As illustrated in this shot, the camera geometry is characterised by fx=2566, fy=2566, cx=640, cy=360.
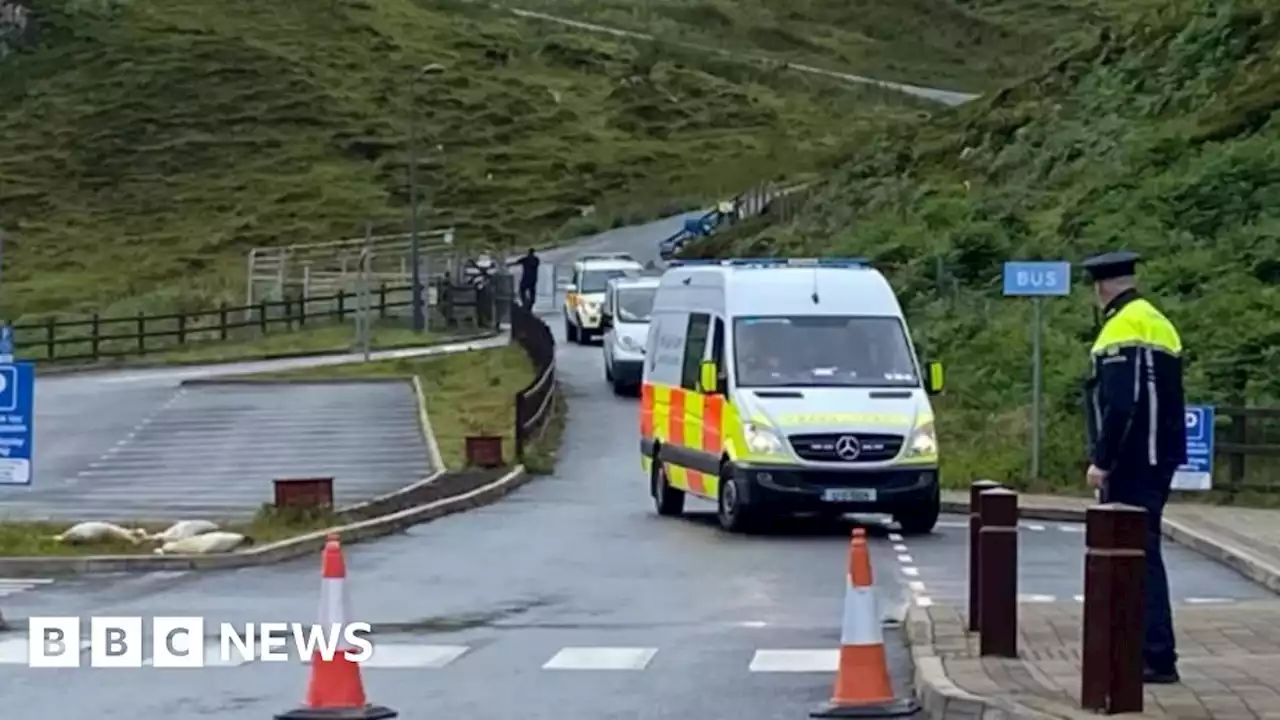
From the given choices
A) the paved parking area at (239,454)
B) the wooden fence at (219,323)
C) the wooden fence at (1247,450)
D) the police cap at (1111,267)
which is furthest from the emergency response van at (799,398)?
the wooden fence at (219,323)

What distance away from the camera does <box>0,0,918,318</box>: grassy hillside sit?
98.0m

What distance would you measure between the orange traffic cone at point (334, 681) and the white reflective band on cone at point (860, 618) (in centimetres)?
220

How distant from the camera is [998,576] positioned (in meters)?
13.3

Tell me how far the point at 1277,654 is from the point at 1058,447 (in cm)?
1822

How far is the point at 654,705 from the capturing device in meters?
12.8

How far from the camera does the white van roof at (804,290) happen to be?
25.4 meters

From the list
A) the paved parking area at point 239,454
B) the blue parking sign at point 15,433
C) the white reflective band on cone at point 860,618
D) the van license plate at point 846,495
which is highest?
the blue parking sign at point 15,433

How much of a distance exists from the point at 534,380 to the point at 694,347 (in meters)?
19.7

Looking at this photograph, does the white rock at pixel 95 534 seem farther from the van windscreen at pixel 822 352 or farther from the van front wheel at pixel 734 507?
the van windscreen at pixel 822 352

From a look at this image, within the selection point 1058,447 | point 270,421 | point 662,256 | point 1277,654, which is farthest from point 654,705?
point 662,256

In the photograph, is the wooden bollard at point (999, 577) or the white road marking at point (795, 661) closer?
the wooden bollard at point (999, 577)

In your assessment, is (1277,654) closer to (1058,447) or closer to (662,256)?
(1058,447)

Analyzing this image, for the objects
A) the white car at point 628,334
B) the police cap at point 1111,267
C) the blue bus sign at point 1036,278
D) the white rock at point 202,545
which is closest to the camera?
the police cap at point 1111,267

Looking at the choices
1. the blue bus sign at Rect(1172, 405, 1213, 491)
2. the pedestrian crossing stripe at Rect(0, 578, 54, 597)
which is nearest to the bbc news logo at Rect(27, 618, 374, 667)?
the pedestrian crossing stripe at Rect(0, 578, 54, 597)
